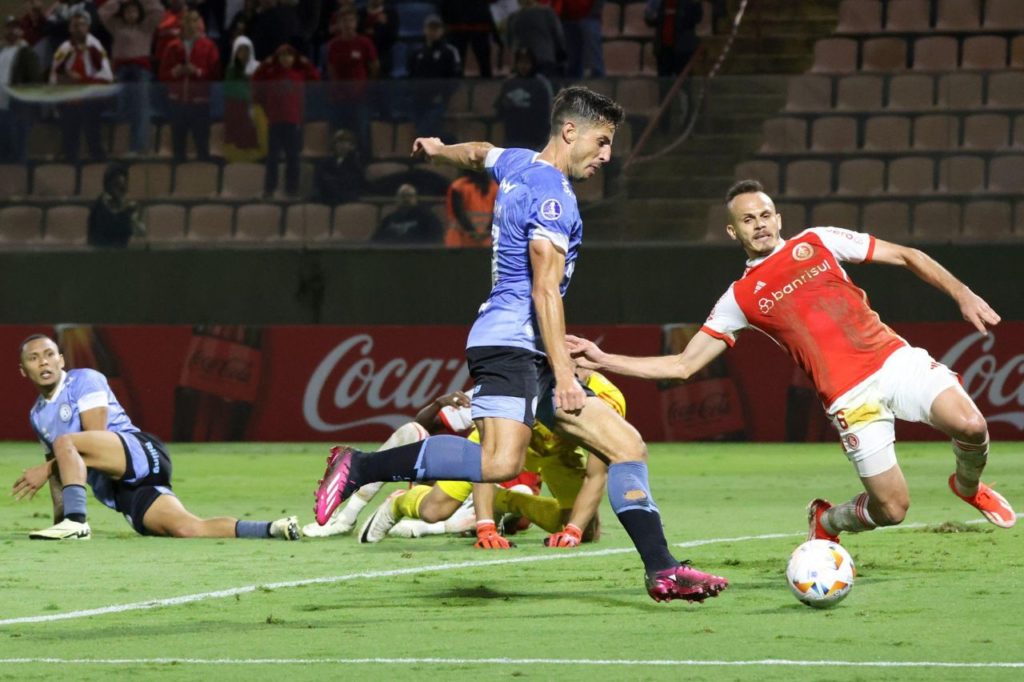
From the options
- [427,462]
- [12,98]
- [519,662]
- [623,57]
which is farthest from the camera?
[623,57]

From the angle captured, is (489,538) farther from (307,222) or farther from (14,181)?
(14,181)

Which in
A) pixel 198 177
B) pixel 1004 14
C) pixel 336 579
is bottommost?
pixel 336 579

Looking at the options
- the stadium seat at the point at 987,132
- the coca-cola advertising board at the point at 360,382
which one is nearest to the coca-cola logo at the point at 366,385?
the coca-cola advertising board at the point at 360,382

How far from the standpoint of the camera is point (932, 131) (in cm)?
1909

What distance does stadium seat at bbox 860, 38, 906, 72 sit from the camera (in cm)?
2052

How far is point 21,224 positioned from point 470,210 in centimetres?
506

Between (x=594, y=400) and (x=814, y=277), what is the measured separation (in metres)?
1.42

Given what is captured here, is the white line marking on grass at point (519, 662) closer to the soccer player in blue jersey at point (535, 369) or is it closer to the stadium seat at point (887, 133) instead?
the soccer player in blue jersey at point (535, 369)

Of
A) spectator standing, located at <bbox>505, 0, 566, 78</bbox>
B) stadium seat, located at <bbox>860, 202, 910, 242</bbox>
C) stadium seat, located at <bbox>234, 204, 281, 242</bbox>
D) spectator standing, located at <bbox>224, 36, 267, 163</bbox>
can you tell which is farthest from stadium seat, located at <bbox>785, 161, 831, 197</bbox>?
spectator standing, located at <bbox>224, 36, 267, 163</bbox>

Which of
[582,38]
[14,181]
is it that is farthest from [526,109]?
[14,181]

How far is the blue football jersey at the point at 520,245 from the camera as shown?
281 inches

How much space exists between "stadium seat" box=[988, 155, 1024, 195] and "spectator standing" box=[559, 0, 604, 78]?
4.23 meters

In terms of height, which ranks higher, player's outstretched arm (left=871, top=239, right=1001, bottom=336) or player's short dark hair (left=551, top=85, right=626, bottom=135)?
player's short dark hair (left=551, top=85, right=626, bottom=135)

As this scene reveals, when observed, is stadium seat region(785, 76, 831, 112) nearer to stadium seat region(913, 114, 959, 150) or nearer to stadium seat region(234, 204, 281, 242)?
stadium seat region(913, 114, 959, 150)
